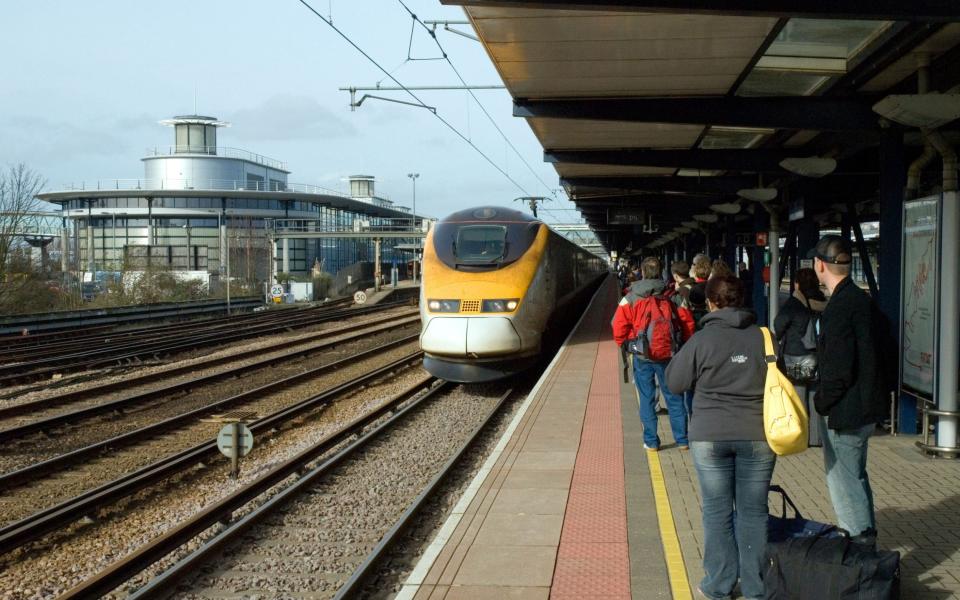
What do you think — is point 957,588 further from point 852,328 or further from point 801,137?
point 801,137

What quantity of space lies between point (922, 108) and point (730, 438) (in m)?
4.57

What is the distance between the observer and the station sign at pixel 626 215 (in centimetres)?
2388

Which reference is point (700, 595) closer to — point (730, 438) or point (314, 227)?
point (730, 438)

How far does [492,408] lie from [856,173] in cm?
657

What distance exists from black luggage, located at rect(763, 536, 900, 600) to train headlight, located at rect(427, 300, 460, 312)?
32.6ft

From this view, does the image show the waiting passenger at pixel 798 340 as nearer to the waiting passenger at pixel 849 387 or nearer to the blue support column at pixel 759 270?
the waiting passenger at pixel 849 387

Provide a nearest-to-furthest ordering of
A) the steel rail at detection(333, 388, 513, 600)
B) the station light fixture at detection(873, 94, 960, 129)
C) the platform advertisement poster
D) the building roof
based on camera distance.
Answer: the steel rail at detection(333, 388, 513, 600) < the station light fixture at detection(873, 94, 960, 129) < the platform advertisement poster < the building roof

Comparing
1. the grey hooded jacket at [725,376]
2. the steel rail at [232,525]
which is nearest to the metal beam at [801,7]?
the grey hooded jacket at [725,376]

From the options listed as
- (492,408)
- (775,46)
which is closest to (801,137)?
(775,46)

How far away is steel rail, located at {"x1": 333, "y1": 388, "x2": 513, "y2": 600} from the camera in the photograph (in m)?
5.79

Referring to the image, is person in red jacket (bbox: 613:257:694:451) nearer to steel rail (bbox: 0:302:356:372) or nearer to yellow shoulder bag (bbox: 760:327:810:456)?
yellow shoulder bag (bbox: 760:327:810:456)

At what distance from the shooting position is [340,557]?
6.82 m

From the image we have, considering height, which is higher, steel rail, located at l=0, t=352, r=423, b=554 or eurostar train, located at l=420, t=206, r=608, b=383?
eurostar train, located at l=420, t=206, r=608, b=383

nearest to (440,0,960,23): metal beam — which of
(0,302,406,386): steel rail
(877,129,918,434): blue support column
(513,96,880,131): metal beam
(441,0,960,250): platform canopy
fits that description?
(441,0,960,250): platform canopy
